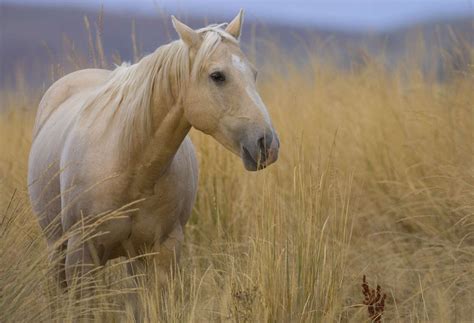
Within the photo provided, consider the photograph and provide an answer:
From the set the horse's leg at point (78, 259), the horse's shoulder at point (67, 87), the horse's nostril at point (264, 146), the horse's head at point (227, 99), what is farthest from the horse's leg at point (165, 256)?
the horse's shoulder at point (67, 87)

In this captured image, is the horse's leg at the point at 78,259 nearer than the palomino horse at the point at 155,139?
No

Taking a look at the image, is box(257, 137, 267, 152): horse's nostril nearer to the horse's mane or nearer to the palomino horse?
the palomino horse

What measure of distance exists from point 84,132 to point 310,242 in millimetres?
1208

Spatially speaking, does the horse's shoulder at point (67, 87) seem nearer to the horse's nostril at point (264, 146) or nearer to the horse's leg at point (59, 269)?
the horse's leg at point (59, 269)

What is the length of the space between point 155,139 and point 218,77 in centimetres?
46

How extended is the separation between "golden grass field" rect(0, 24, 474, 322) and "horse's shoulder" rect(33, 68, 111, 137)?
1.64ft

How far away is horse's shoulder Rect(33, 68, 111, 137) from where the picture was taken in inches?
216

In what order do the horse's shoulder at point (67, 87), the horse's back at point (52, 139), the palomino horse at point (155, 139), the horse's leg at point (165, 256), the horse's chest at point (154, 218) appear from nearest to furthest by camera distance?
the palomino horse at point (155, 139)
the horse's chest at point (154, 218)
the horse's leg at point (165, 256)
the horse's back at point (52, 139)
the horse's shoulder at point (67, 87)

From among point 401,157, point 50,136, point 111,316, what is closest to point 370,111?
point 401,157

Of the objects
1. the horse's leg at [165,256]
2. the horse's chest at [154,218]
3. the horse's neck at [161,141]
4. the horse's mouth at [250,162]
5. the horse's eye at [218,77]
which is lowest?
the horse's leg at [165,256]

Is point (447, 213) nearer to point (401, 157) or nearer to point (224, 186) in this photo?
point (401, 157)

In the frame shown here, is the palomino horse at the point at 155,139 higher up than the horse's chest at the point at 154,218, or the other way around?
the palomino horse at the point at 155,139

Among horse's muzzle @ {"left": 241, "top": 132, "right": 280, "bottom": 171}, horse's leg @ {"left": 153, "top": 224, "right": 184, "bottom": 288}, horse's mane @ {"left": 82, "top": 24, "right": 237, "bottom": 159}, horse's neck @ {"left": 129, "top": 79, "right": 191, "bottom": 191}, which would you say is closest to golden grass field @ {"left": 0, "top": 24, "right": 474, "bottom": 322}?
horse's leg @ {"left": 153, "top": 224, "right": 184, "bottom": 288}

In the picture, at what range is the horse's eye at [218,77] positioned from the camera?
4043mm
